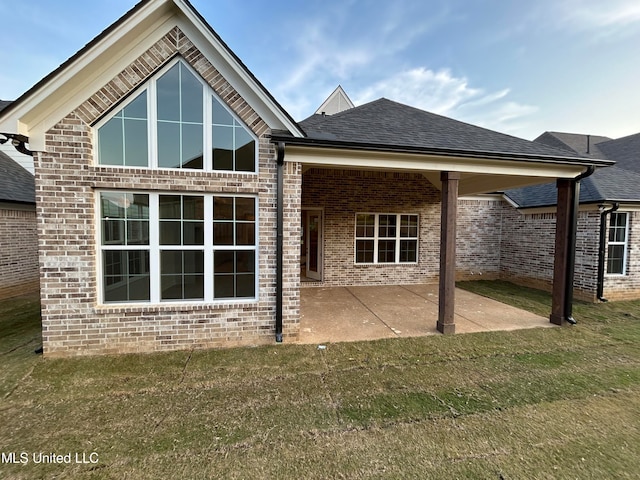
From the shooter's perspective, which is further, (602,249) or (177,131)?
(602,249)

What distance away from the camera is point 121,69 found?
13.2 ft

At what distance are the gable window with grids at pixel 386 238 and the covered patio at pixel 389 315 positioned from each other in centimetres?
140

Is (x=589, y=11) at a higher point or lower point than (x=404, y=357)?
higher

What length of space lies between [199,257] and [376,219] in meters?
6.27

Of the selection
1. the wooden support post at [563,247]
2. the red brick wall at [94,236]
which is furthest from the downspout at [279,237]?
the wooden support post at [563,247]

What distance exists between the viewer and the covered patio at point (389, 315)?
17.0 feet

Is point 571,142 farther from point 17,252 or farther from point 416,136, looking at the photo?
point 17,252

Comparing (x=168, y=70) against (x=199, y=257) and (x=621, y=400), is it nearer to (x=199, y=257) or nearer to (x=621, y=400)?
(x=199, y=257)

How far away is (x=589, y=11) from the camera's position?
7.94 metres

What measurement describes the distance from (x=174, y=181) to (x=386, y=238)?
6.96 meters

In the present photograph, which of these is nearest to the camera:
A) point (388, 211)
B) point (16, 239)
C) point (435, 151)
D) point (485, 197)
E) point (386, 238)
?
point (435, 151)

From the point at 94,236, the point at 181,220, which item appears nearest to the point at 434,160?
the point at 181,220

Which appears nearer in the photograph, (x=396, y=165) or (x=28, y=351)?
(x=28, y=351)

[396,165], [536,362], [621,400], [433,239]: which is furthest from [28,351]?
[433,239]
